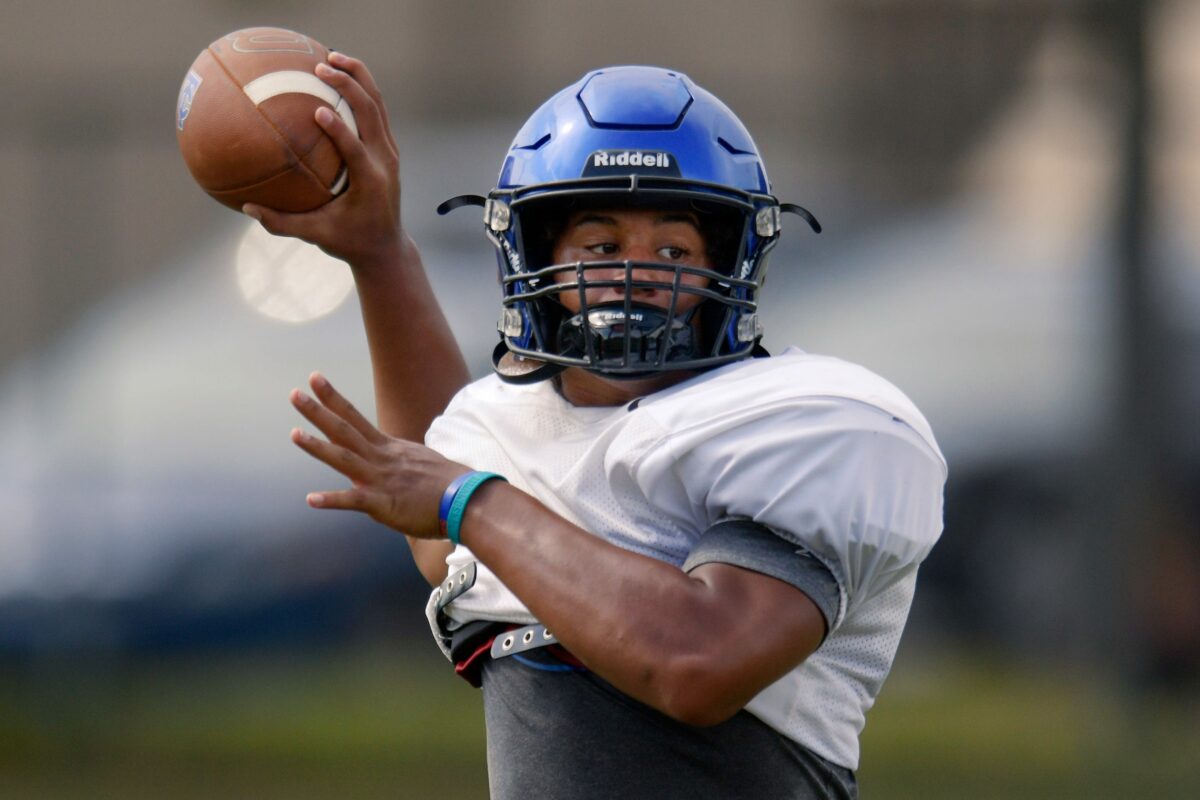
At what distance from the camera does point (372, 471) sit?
196 centimetres

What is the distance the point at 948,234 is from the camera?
357 inches

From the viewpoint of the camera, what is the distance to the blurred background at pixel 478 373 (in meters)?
7.03

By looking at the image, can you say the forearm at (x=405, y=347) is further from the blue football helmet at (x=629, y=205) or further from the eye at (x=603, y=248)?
the eye at (x=603, y=248)

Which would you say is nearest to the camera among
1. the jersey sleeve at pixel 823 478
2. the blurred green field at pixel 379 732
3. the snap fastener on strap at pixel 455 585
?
the jersey sleeve at pixel 823 478

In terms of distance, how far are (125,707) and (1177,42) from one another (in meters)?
6.69

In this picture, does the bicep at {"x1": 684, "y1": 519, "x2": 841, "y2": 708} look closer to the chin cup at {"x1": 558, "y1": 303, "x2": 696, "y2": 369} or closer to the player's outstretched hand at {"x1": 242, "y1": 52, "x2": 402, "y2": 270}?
the chin cup at {"x1": 558, "y1": 303, "x2": 696, "y2": 369}

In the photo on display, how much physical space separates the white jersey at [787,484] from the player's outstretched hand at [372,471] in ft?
0.68

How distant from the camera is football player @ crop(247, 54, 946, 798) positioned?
1.88 m

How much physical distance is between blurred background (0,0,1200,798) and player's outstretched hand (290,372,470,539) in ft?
14.0

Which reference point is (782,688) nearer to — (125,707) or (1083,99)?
(125,707)

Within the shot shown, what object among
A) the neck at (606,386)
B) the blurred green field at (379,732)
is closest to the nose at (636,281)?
the neck at (606,386)

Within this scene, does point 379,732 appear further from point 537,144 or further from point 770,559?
point 770,559

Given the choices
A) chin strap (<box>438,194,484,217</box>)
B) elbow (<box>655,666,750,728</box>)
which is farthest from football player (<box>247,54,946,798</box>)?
chin strap (<box>438,194,484,217</box>)

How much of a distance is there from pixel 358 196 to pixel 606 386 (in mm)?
540
